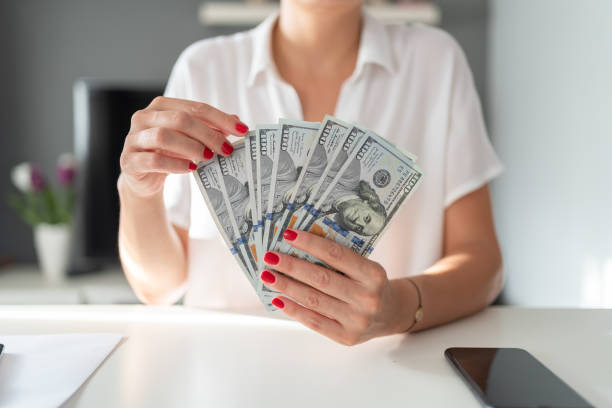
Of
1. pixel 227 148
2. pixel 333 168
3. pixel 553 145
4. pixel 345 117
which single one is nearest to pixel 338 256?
pixel 333 168

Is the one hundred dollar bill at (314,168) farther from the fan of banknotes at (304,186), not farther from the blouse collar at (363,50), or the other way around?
the blouse collar at (363,50)

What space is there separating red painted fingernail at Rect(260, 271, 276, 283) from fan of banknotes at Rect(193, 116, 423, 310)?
0.11ft

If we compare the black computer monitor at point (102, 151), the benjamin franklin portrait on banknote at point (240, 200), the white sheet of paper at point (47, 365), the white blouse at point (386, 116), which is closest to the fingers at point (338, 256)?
the benjamin franklin portrait on banknote at point (240, 200)

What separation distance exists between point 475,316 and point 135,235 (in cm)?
69

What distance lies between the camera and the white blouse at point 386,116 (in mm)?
1301

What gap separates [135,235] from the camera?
3.72ft

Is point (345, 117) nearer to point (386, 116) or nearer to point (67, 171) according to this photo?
point (386, 116)

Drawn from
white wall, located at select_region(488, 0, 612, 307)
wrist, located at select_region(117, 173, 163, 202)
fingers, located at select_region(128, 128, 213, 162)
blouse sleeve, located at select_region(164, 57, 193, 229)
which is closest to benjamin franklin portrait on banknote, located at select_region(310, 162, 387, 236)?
fingers, located at select_region(128, 128, 213, 162)

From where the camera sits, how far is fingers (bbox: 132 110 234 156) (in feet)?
2.72

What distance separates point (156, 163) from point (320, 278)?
1.02 feet

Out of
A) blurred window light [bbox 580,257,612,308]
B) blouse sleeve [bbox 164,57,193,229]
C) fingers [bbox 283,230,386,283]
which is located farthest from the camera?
blurred window light [bbox 580,257,612,308]

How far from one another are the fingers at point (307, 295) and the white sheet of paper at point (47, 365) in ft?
0.84

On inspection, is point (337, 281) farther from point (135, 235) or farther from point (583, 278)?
point (583, 278)

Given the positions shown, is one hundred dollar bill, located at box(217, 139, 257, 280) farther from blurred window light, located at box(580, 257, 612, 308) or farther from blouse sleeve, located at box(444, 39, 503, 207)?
blurred window light, located at box(580, 257, 612, 308)
